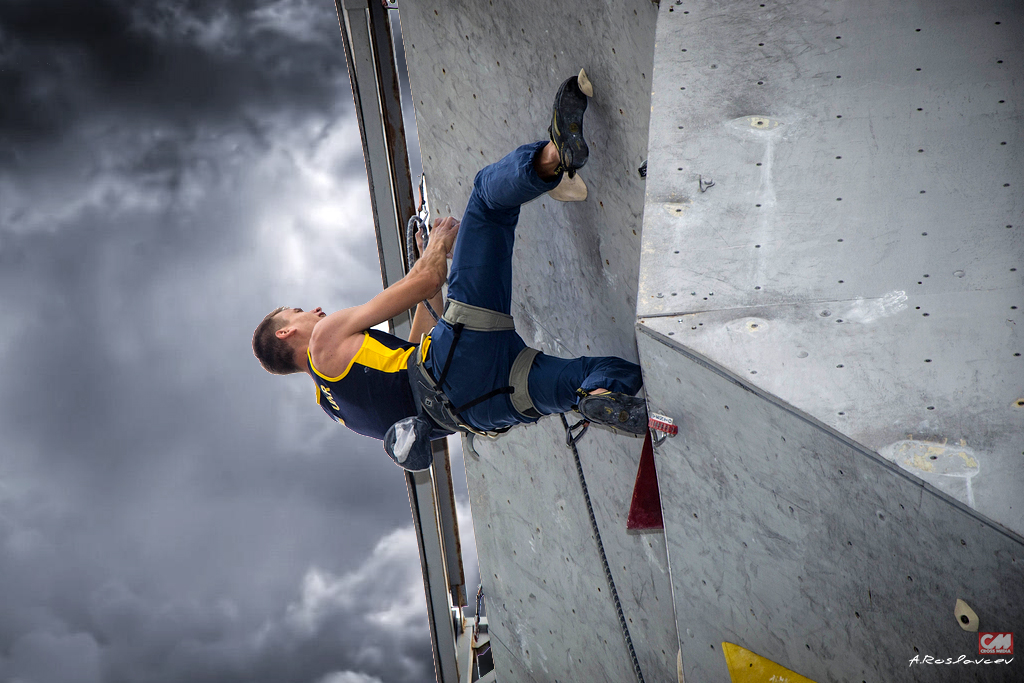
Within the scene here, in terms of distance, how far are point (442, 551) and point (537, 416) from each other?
7.42 feet

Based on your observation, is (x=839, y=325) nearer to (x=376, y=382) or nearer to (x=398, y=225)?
(x=376, y=382)

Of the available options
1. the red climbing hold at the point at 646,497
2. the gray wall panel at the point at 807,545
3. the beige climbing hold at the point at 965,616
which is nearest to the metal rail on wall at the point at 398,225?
the red climbing hold at the point at 646,497

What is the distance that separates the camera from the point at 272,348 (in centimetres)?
235

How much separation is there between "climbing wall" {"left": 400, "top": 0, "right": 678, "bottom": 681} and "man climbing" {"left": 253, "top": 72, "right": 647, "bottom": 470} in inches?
5.1

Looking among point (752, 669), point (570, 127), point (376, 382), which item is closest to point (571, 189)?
point (570, 127)

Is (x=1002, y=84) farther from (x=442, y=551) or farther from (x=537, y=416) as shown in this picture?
(x=442, y=551)

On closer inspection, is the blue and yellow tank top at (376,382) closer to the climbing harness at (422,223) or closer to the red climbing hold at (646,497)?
the climbing harness at (422,223)

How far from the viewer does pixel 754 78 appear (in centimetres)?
165

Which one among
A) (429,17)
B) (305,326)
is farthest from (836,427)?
(429,17)

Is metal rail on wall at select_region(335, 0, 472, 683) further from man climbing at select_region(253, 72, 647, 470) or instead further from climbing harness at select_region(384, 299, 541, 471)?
climbing harness at select_region(384, 299, 541, 471)

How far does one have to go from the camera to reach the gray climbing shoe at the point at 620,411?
70.3 inches

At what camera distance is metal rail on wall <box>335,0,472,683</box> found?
10.8ft

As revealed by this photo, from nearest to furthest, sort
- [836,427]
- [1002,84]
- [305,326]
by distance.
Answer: [836,427]
[1002,84]
[305,326]

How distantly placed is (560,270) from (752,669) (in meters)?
1.16
